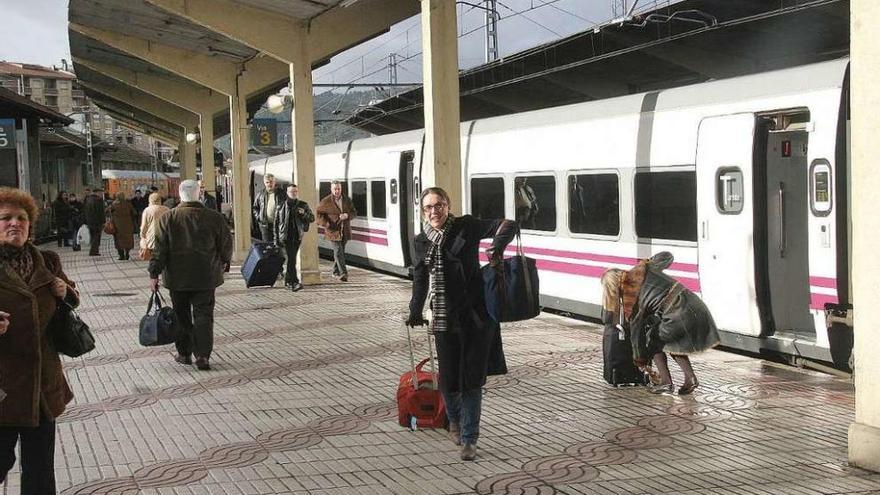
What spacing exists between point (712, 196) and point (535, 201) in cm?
414

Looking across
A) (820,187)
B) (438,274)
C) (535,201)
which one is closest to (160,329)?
(438,274)

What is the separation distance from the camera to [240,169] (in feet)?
77.5

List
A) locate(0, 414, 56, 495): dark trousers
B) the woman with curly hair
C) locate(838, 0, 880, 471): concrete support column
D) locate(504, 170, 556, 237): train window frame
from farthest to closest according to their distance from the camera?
1. locate(504, 170, 556, 237): train window frame
2. locate(838, 0, 880, 471): concrete support column
3. locate(0, 414, 56, 495): dark trousers
4. the woman with curly hair

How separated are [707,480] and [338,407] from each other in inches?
120

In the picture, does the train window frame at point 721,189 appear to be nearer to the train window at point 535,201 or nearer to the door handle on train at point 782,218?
the door handle on train at point 782,218

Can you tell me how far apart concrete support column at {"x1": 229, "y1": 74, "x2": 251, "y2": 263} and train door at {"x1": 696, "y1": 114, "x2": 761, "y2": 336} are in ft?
47.9

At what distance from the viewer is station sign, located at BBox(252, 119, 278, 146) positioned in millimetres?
34062

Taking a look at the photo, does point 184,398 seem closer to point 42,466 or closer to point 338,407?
point 338,407

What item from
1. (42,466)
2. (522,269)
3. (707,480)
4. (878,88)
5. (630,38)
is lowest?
(707,480)

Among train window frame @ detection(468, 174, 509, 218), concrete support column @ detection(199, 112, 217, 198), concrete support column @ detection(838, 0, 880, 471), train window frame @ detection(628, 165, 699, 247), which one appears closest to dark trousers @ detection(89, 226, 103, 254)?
concrete support column @ detection(199, 112, 217, 198)

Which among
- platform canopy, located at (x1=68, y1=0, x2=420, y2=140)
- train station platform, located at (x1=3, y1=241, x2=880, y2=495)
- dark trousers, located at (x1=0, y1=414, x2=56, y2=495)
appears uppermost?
platform canopy, located at (x1=68, y1=0, x2=420, y2=140)

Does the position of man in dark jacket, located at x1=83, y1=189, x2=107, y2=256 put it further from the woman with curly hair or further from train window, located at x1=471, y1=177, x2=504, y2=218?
the woman with curly hair

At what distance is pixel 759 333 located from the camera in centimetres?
978

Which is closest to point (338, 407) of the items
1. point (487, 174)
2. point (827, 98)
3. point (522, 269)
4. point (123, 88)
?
point (522, 269)
